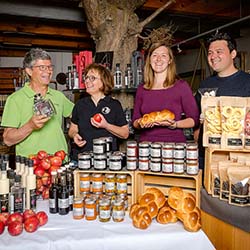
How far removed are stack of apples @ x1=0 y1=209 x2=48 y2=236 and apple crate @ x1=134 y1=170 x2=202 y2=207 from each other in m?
0.47

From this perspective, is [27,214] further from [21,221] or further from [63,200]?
[63,200]

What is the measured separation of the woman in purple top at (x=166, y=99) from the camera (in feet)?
6.47

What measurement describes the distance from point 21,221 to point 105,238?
35 cm

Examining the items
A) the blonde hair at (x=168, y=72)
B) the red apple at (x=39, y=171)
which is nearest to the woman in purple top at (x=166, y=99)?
the blonde hair at (x=168, y=72)

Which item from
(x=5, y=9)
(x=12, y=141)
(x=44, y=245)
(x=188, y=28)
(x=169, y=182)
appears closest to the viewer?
(x=44, y=245)

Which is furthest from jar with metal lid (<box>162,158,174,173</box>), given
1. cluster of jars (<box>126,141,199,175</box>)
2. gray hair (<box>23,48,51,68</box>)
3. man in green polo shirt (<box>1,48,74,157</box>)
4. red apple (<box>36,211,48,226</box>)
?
gray hair (<box>23,48,51,68</box>)

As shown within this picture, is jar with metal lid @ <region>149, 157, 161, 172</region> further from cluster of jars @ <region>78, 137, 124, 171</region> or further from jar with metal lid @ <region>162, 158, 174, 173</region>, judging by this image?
cluster of jars @ <region>78, 137, 124, 171</region>

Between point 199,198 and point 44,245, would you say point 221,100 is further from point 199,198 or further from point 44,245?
point 44,245

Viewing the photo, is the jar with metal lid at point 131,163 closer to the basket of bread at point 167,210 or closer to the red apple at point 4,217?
the basket of bread at point 167,210

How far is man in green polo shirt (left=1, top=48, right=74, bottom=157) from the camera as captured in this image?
200 cm

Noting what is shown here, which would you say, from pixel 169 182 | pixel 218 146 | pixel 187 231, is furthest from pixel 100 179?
pixel 218 146

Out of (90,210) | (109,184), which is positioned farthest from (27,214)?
(109,184)

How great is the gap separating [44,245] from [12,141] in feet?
3.09

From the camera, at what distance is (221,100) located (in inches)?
56.6
